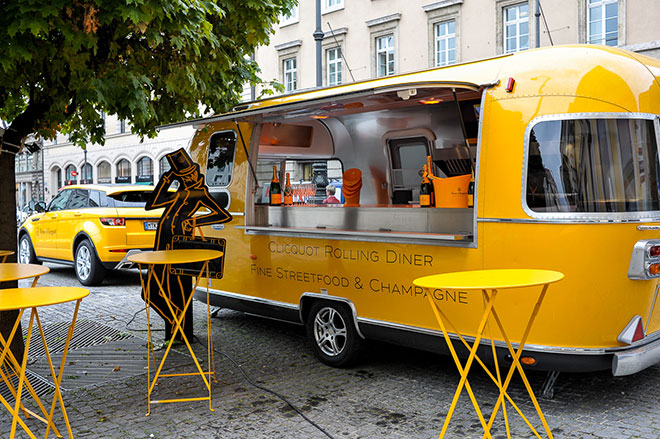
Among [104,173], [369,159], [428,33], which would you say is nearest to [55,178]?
[104,173]

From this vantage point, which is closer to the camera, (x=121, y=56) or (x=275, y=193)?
(x=121, y=56)

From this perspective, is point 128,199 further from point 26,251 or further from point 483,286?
point 483,286

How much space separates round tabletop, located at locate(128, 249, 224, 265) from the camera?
5.03 metres

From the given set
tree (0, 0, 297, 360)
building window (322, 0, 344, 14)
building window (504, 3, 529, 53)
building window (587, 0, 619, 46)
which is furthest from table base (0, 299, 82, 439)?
building window (322, 0, 344, 14)

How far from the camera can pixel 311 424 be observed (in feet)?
15.6

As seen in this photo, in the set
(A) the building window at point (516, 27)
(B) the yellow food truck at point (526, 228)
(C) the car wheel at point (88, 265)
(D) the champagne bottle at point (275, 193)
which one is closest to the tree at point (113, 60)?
(B) the yellow food truck at point (526, 228)

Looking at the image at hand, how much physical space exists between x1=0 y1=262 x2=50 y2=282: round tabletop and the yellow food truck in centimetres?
230

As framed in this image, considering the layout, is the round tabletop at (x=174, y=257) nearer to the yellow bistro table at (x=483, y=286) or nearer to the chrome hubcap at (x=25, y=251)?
the yellow bistro table at (x=483, y=286)

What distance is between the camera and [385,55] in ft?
84.8

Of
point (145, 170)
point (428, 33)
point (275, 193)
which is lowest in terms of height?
point (275, 193)

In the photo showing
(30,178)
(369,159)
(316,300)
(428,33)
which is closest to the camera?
(316,300)

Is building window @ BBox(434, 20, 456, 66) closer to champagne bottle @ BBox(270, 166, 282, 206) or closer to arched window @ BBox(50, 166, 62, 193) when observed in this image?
champagne bottle @ BBox(270, 166, 282, 206)

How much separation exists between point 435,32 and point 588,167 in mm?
20555

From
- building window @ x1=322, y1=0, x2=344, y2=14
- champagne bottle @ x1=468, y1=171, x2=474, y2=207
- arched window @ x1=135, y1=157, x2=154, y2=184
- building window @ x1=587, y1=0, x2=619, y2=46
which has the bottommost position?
champagne bottle @ x1=468, y1=171, x2=474, y2=207
